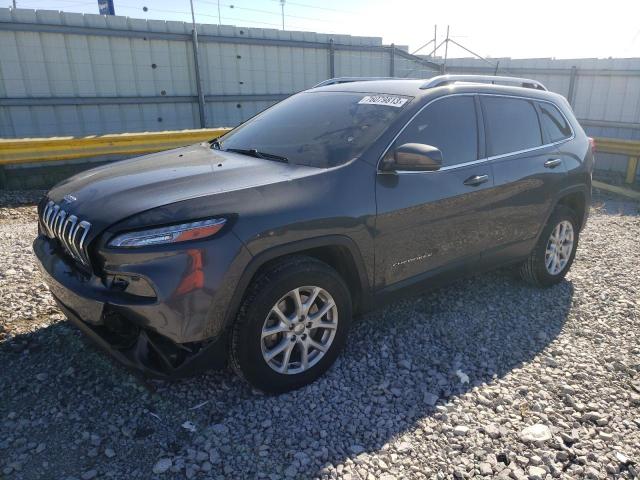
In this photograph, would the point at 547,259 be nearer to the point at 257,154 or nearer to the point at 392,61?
the point at 257,154

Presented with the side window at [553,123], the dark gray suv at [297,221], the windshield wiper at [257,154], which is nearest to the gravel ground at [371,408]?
the dark gray suv at [297,221]

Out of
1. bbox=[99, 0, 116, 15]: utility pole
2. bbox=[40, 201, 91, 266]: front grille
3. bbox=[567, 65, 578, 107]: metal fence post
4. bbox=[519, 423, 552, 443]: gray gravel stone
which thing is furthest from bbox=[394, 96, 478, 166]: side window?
bbox=[99, 0, 116, 15]: utility pole

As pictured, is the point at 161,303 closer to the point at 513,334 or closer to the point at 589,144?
the point at 513,334

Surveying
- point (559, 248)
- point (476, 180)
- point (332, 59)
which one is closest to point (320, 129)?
point (476, 180)

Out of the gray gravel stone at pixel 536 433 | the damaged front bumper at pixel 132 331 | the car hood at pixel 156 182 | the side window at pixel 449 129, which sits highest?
the side window at pixel 449 129

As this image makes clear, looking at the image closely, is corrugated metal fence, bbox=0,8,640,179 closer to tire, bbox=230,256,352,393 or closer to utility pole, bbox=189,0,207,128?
utility pole, bbox=189,0,207,128

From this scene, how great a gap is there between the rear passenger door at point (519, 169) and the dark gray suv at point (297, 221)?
0.05 feet

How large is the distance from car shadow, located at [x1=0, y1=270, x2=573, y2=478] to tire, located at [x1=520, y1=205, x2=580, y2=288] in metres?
0.74

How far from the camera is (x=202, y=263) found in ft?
8.06

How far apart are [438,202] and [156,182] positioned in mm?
1831

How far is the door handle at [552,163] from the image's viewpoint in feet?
14.0

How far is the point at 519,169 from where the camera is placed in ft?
13.2

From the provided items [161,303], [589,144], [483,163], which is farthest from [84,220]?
[589,144]

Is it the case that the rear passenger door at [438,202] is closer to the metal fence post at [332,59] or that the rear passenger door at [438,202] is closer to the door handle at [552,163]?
the door handle at [552,163]
